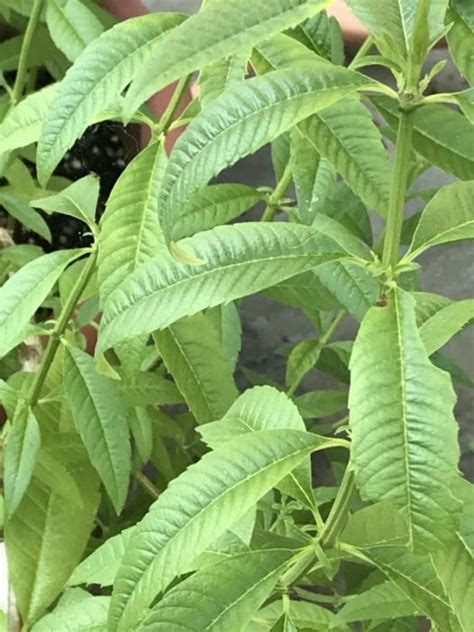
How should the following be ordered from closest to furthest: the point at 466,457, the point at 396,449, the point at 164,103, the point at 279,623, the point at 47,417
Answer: the point at 396,449
the point at 279,623
the point at 47,417
the point at 164,103
the point at 466,457

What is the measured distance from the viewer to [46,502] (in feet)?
2.27

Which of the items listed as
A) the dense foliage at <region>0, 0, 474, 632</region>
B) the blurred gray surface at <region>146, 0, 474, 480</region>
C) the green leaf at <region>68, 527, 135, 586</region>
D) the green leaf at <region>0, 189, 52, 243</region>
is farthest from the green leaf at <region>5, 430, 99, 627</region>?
the blurred gray surface at <region>146, 0, 474, 480</region>

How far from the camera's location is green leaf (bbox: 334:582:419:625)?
0.48 m

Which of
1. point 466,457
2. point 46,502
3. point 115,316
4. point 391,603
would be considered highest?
point 115,316

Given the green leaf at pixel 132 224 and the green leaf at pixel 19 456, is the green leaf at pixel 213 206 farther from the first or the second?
the green leaf at pixel 19 456

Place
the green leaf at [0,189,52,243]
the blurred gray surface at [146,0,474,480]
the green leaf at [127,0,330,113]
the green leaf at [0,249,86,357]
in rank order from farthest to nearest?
the blurred gray surface at [146,0,474,480] < the green leaf at [0,189,52,243] < the green leaf at [0,249,86,357] < the green leaf at [127,0,330,113]

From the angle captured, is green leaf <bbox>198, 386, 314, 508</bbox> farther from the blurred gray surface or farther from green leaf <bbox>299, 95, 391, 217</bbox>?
the blurred gray surface

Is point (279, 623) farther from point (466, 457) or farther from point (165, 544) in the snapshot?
point (466, 457)

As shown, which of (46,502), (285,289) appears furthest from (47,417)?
(285,289)

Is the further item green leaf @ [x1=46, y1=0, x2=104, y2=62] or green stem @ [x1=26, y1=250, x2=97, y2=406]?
green leaf @ [x1=46, y1=0, x2=104, y2=62]

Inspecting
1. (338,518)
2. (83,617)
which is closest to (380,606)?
(338,518)

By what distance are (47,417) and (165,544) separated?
0.33 metres

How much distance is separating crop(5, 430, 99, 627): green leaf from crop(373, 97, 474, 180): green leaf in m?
0.37

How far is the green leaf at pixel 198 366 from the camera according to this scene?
1.80 ft
